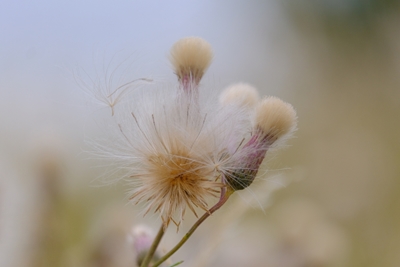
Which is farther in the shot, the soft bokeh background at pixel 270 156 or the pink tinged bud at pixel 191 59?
the soft bokeh background at pixel 270 156

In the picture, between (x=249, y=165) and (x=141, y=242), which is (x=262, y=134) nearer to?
(x=249, y=165)

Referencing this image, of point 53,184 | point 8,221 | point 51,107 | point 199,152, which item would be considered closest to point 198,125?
point 199,152

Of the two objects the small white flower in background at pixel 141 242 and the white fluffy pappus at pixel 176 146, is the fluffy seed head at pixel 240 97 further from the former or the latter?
the small white flower in background at pixel 141 242

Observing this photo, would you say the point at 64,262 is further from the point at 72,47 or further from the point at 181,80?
the point at 72,47

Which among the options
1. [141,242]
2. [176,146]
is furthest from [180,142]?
[141,242]

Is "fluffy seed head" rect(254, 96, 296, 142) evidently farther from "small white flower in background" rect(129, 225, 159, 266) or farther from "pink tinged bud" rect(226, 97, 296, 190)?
"small white flower in background" rect(129, 225, 159, 266)

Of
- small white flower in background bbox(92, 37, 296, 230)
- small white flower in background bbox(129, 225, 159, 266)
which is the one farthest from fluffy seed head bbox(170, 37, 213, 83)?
small white flower in background bbox(129, 225, 159, 266)

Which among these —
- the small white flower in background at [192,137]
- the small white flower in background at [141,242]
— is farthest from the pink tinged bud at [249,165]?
the small white flower in background at [141,242]
